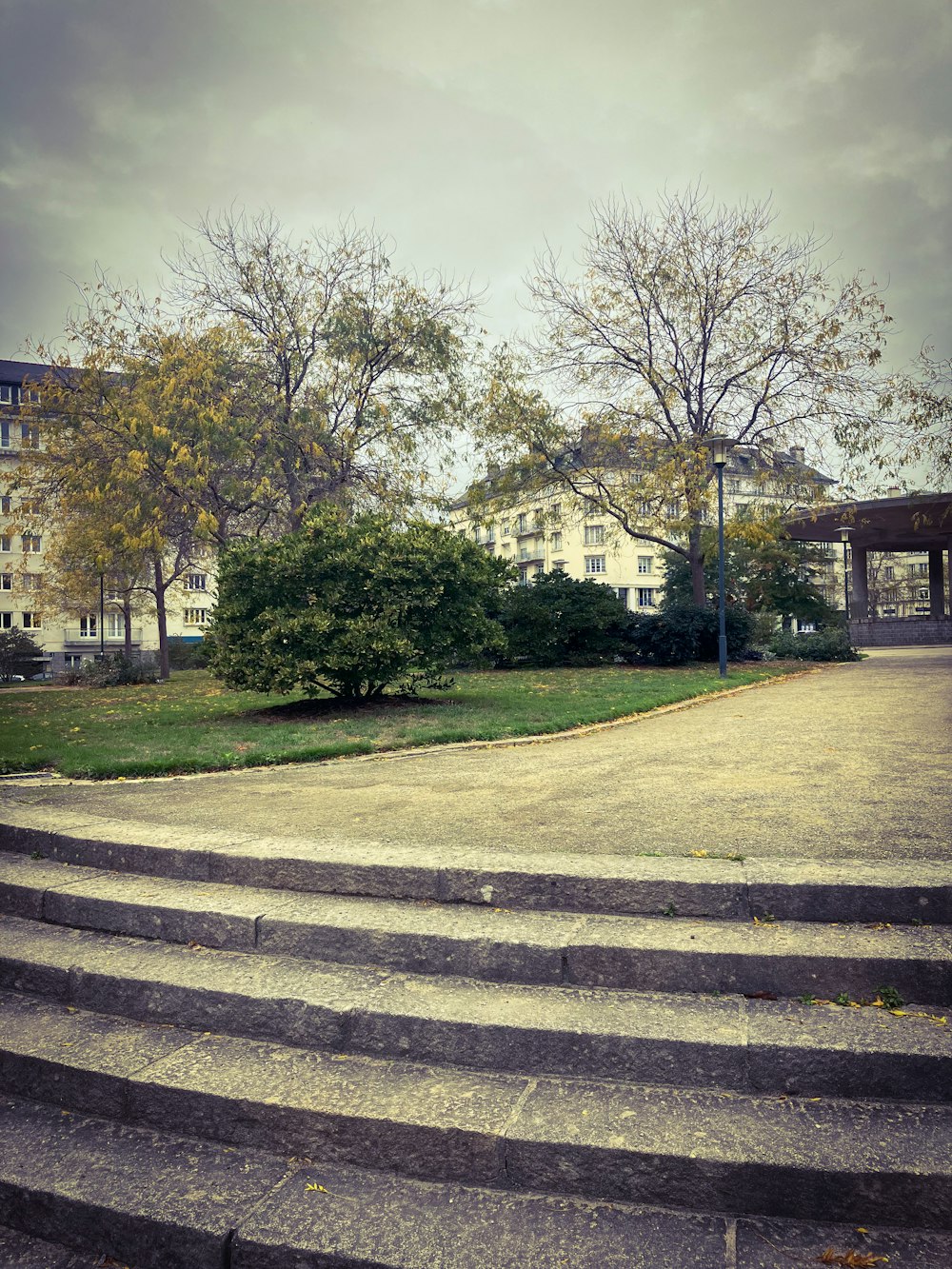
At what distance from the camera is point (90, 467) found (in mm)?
20297

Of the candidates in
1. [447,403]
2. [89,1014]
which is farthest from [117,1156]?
[447,403]

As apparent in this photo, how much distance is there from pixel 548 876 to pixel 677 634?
19.0 meters

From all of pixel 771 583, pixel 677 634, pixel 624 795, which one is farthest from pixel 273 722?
pixel 771 583

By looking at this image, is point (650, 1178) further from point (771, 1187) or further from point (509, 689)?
point (509, 689)

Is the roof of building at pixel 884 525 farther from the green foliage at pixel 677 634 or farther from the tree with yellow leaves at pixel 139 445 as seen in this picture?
the tree with yellow leaves at pixel 139 445

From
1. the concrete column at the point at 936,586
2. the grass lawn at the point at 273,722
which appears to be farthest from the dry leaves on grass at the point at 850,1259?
the concrete column at the point at 936,586

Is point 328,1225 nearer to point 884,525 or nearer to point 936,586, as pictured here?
point 884,525

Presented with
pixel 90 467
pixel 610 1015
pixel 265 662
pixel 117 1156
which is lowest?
pixel 117 1156

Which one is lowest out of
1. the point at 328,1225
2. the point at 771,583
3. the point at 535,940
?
the point at 328,1225

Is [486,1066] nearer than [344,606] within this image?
Yes

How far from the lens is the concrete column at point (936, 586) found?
4341cm

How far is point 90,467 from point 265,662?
11322 millimetres

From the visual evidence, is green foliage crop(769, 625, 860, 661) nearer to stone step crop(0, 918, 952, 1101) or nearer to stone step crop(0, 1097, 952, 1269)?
stone step crop(0, 918, 952, 1101)

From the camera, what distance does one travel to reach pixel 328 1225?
264cm
